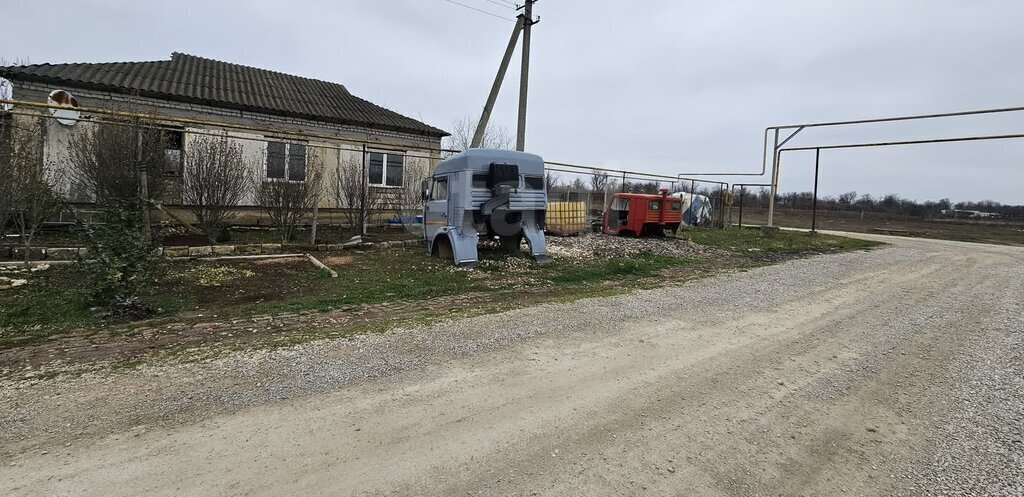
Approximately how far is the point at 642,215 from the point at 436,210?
27.8 feet

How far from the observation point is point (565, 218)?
16562 millimetres

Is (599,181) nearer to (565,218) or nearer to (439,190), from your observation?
(565,218)

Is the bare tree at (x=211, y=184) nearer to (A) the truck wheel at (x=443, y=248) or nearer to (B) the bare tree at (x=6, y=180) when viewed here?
(B) the bare tree at (x=6, y=180)

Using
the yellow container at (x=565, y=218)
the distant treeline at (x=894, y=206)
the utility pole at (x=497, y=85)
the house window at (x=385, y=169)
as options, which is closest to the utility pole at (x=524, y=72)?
the utility pole at (x=497, y=85)

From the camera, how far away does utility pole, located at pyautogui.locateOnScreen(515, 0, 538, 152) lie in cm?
1644

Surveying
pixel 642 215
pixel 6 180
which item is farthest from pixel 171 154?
pixel 642 215

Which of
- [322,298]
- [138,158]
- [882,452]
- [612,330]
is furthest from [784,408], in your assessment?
[138,158]

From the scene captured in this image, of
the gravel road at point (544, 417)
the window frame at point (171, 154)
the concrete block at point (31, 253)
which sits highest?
the window frame at point (171, 154)

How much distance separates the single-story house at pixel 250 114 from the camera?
1128cm

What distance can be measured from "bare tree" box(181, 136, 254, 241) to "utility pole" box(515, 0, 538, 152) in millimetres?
9034

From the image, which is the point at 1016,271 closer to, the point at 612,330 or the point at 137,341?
the point at 612,330

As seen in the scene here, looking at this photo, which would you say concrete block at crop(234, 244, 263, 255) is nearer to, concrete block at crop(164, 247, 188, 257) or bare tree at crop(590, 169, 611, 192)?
concrete block at crop(164, 247, 188, 257)

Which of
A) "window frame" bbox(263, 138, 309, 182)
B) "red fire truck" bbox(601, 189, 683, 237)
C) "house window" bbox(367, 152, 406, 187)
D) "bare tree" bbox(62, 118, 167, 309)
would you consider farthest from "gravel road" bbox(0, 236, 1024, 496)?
"house window" bbox(367, 152, 406, 187)

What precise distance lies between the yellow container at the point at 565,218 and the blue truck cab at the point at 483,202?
6127mm
